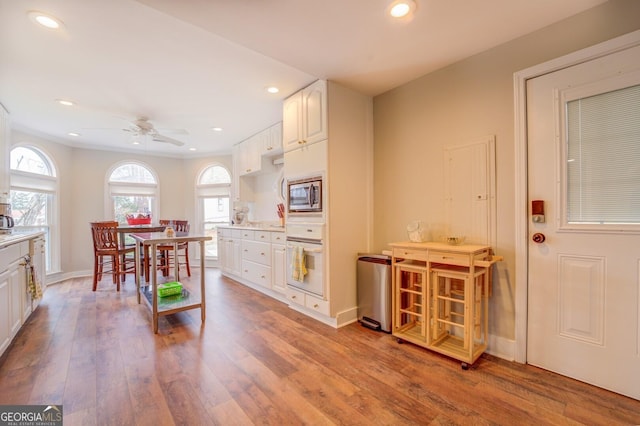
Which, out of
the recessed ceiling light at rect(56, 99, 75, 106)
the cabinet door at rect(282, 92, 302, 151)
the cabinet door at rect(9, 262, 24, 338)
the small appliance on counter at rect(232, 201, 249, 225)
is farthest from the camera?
the small appliance on counter at rect(232, 201, 249, 225)

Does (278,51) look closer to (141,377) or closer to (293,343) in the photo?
(293,343)

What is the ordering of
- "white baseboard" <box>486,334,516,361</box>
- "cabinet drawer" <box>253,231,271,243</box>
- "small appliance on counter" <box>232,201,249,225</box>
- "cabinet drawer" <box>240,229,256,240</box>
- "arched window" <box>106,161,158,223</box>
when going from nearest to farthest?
"white baseboard" <box>486,334,516,361</box> → "cabinet drawer" <box>253,231,271,243</box> → "cabinet drawer" <box>240,229,256,240</box> → "small appliance on counter" <box>232,201,249,225</box> → "arched window" <box>106,161,158,223</box>

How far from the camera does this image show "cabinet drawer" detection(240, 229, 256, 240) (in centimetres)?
416

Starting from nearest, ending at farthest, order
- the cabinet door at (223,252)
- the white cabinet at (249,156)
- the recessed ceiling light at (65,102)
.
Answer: the recessed ceiling light at (65,102), the white cabinet at (249,156), the cabinet door at (223,252)

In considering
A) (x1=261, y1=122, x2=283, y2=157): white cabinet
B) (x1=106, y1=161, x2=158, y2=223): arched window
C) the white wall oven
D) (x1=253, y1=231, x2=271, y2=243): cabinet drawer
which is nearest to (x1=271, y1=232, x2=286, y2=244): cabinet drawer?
(x1=253, y1=231, x2=271, y2=243): cabinet drawer

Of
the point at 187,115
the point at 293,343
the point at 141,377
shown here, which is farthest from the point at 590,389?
the point at 187,115

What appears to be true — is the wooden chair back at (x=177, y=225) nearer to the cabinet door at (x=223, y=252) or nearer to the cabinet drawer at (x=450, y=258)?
the cabinet door at (x=223, y=252)

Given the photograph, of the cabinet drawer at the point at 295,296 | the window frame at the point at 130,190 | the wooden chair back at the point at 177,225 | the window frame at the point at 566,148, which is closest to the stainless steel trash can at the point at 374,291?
the cabinet drawer at the point at 295,296

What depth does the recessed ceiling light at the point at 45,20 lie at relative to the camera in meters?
1.85

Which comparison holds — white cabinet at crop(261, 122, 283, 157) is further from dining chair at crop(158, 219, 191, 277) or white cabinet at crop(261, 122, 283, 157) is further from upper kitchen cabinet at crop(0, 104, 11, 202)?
upper kitchen cabinet at crop(0, 104, 11, 202)

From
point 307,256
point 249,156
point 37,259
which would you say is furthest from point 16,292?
point 249,156

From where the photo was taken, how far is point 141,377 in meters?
1.95

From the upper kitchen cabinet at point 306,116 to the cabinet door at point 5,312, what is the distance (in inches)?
110

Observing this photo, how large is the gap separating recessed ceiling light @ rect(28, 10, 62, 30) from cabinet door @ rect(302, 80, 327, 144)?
202cm
